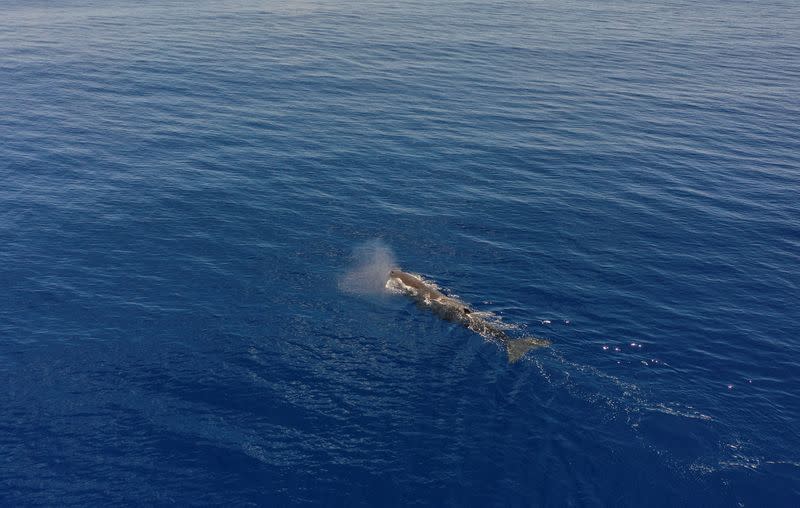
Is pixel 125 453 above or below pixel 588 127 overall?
below

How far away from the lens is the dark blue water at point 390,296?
50406 mm

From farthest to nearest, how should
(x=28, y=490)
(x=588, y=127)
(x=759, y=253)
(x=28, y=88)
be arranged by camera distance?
(x=28, y=88) < (x=588, y=127) < (x=759, y=253) < (x=28, y=490)

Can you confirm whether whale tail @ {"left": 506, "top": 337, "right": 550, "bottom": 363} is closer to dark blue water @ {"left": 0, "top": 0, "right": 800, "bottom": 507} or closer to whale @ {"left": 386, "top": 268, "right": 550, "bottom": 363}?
whale @ {"left": 386, "top": 268, "right": 550, "bottom": 363}

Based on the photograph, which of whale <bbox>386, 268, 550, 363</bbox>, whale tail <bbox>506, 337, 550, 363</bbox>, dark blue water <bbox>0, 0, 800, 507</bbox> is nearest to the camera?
dark blue water <bbox>0, 0, 800, 507</bbox>

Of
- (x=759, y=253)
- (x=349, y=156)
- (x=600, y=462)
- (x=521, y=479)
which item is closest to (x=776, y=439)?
(x=600, y=462)

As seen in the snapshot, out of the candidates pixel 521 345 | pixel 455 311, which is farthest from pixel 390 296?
pixel 521 345

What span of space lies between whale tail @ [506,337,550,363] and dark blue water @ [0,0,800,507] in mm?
1041

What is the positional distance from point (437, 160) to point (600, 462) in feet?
202

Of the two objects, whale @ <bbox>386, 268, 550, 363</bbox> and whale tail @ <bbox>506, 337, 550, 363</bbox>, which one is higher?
whale @ <bbox>386, 268, 550, 363</bbox>

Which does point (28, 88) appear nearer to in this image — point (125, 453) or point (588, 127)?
point (125, 453)

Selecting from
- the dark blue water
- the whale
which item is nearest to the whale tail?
the whale

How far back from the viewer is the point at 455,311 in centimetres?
6638

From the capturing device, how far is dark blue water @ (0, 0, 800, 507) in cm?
5041

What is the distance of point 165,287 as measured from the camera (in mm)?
70812
